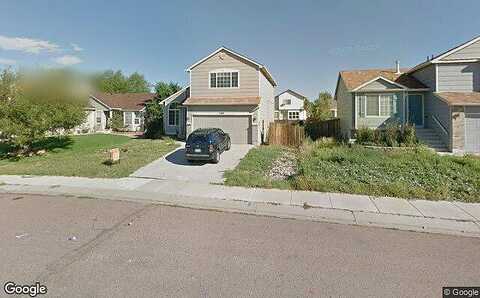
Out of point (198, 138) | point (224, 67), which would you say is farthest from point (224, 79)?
point (198, 138)

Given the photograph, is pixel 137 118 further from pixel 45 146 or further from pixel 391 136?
pixel 391 136

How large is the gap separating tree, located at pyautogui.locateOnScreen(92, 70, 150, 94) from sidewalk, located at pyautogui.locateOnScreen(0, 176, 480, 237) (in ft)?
210

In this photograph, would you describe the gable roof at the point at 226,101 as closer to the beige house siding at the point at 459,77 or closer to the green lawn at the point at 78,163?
the green lawn at the point at 78,163

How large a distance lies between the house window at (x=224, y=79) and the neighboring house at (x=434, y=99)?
331 inches

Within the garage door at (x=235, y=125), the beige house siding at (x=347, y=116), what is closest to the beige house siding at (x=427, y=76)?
the beige house siding at (x=347, y=116)

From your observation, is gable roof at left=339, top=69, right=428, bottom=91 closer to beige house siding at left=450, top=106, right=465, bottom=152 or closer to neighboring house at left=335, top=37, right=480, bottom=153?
neighboring house at left=335, top=37, right=480, bottom=153

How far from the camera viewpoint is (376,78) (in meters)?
18.4

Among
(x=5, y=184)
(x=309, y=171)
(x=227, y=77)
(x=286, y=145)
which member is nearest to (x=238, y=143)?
(x=286, y=145)

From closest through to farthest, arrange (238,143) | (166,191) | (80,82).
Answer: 1. (166,191)
2. (80,82)
3. (238,143)

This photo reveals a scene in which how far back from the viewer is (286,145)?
18.9 metres

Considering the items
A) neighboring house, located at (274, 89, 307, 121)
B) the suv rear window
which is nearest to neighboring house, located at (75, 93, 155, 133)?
the suv rear window

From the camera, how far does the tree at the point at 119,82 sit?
67312 millimetres

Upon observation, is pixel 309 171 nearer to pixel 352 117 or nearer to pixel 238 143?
pixel 238 143

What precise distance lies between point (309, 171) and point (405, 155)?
197 inches
